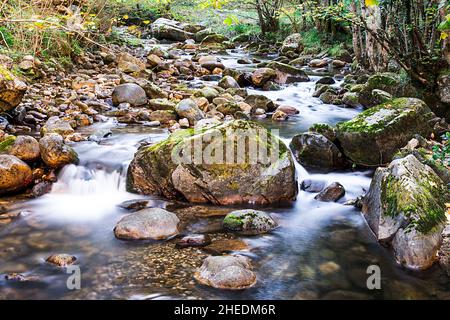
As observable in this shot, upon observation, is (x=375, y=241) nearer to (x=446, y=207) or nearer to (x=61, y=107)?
(x=446, y=207)

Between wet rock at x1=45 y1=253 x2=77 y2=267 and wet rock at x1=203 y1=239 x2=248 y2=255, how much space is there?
1.29 metres

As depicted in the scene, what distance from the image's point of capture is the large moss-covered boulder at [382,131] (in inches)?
232

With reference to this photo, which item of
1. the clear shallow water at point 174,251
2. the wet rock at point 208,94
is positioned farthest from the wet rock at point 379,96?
the wet rock at point 208,94

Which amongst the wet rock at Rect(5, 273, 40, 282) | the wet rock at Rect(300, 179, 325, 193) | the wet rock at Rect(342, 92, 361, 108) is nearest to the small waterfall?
the wet rock at Rect(5, 273, 40, 282)

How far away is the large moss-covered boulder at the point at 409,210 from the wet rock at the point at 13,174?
171 inches

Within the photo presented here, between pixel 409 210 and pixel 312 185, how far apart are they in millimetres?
1949

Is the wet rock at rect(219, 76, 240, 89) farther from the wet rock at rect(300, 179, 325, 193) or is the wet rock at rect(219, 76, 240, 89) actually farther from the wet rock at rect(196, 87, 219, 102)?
the wet rock at rect(300, 179, 325, 193)

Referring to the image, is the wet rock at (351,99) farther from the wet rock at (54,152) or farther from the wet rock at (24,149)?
the wet rock at (24,149)

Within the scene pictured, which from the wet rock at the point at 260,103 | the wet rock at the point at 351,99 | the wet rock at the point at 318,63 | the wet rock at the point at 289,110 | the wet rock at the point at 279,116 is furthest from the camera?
the wet rock at the point at 318,63

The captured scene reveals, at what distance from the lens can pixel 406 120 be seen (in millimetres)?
6047

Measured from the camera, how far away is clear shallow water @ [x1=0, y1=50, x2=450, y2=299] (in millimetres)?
3424
